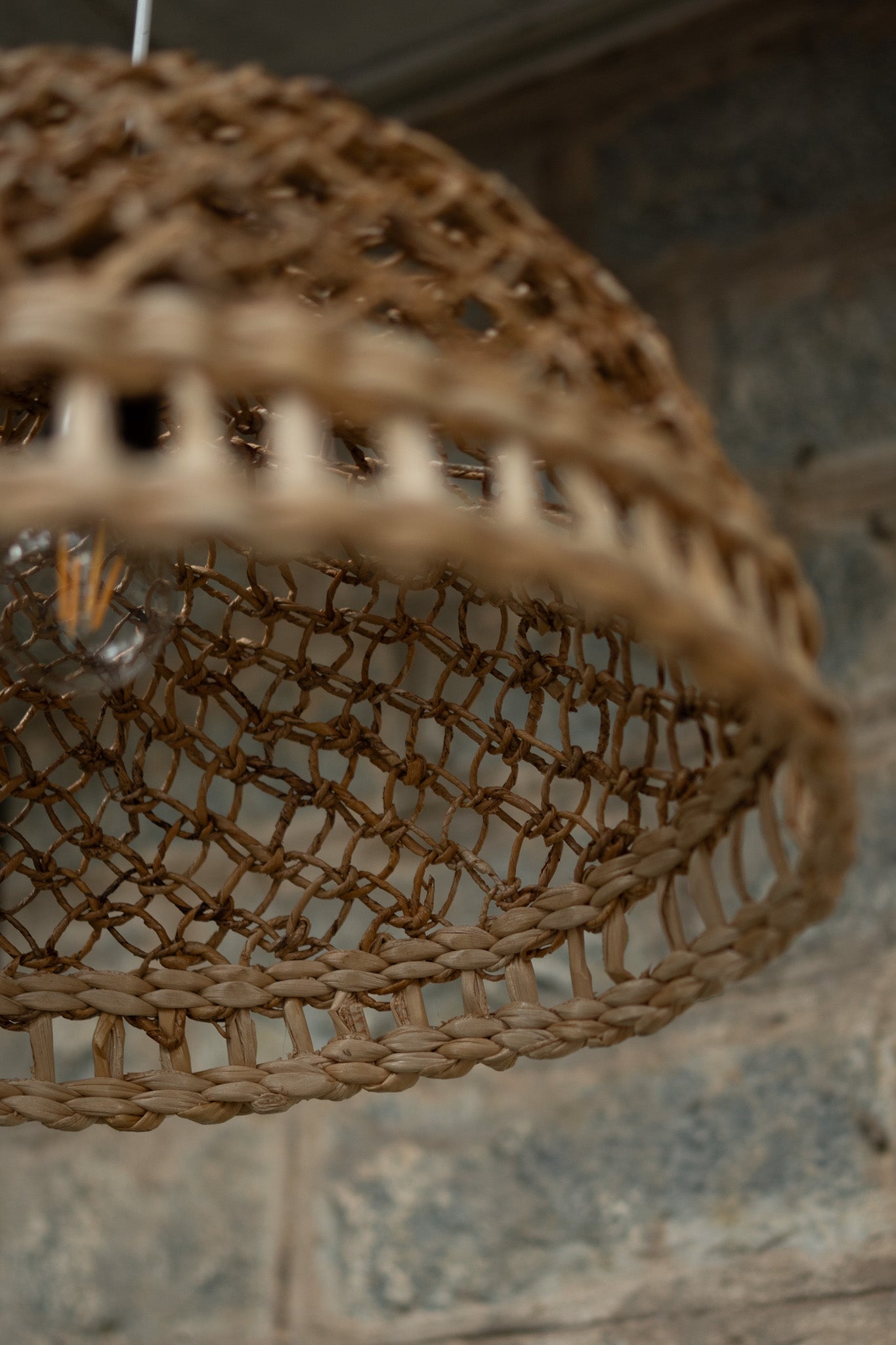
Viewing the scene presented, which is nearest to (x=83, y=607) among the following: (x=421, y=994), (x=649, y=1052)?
(x=421, y=994)

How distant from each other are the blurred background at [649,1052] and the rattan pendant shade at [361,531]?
44cm

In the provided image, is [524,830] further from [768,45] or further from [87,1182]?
[768,45]

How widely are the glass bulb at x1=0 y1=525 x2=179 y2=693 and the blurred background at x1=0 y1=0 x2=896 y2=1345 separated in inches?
22.2

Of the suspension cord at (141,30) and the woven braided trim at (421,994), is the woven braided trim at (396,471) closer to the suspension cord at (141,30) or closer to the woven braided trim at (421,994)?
the woven braided trim at (421,994)

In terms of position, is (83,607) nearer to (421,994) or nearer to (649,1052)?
(421,994)

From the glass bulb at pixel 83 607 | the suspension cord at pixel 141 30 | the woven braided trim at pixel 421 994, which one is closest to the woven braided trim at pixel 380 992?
the woven braided trim at pixel 421 994

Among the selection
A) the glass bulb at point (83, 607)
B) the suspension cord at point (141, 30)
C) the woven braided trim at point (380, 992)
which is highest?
the suspension cord at point (141, 30)

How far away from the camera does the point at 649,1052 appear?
→ 3.10 ft

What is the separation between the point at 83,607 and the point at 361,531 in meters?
0.23

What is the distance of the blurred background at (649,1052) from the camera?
0.88 metres

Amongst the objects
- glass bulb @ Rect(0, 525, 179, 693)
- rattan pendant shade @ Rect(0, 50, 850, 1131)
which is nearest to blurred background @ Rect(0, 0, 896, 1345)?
rattan pendant shade @ Rect(0, 50, 850, 1131)

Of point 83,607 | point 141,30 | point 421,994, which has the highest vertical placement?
point 141,30

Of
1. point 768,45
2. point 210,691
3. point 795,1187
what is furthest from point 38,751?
point 768,45

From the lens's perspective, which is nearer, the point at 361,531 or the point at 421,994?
the point at 361,531
